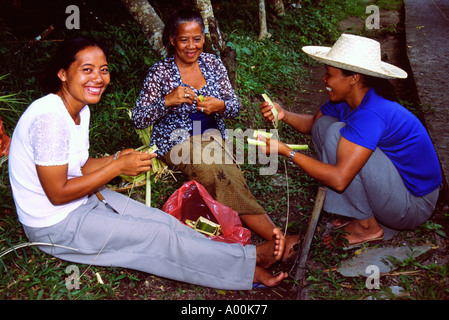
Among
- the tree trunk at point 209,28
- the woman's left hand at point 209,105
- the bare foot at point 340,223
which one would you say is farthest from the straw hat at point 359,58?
the tree trunk at point 209,28

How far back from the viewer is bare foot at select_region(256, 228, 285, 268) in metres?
2.44

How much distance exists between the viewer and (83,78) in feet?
6.98

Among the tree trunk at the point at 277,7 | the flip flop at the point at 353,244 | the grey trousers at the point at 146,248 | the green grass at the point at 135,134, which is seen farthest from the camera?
the tree trunk at the point at 277,7

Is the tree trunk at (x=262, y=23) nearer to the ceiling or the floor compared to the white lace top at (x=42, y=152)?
nearer to the ceiling

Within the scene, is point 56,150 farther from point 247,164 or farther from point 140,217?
point 247,164

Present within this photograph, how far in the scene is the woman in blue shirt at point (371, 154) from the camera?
243cm

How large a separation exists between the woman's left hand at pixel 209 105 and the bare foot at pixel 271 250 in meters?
1.03

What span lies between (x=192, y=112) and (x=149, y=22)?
5.10ft

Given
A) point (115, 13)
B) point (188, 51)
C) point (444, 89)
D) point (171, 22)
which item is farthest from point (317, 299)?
point (115, 13)

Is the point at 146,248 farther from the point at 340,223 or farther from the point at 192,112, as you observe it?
the point at 340,223

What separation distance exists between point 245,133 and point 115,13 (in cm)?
303

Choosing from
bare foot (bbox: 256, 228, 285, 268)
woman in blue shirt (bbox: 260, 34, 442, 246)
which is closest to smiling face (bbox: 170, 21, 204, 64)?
woman in blue shirt (bbox: 260, 34, 442, 246)

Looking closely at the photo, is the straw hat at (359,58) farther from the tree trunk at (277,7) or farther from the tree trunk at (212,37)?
the tree trunk at (277,7)

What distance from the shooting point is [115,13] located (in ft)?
18.7
